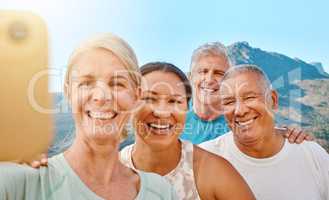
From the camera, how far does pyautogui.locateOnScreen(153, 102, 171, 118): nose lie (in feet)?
5.45

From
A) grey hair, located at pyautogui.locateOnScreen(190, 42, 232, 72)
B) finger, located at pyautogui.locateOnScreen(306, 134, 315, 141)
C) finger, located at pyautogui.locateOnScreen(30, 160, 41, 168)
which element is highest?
grey hair, located at pyautogui.locateOnScreen(190, 42, 232, 72)

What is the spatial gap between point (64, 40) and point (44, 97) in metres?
0.22

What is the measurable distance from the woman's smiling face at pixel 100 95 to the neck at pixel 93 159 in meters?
0.03

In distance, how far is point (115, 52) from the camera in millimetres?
1288

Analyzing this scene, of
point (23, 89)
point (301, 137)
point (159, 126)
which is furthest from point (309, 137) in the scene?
point (23, 89)

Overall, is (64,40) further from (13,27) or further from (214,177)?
(214,177)

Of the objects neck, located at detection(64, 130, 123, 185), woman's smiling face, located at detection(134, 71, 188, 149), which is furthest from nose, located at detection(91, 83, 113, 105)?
woman's smiling face, located at detection(134, 71, 188, 149)

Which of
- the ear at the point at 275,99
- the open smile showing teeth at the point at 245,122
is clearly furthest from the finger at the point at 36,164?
the ear at the point at 275,99

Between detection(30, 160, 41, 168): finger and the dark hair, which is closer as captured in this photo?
detection(30, 160, 41, 168): finger

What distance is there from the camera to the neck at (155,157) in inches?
66.5

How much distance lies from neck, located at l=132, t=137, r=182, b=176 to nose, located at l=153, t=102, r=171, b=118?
12cm

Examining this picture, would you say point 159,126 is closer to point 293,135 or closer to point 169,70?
point 169,70

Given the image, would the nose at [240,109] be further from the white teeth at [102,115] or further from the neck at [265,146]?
the white teeth at [102,115]

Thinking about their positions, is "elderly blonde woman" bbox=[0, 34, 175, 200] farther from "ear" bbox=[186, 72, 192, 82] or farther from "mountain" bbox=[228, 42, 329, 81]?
"mountain" bbox=[228, 42, 329, 81]
